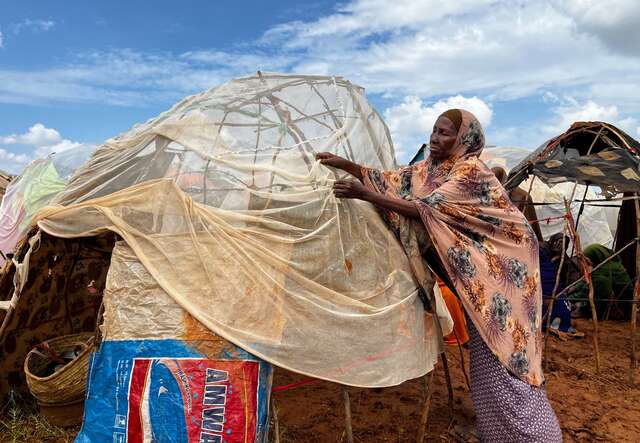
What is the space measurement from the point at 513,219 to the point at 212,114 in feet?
6.13

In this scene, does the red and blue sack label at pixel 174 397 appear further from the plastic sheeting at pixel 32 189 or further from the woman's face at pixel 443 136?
the plastic sheeting at pixel 32 189

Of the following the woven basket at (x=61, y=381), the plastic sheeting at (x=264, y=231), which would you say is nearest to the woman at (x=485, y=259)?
the plastic sheeting at (x=264, y=231)

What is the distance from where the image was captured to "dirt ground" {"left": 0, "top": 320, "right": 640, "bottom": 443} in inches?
138

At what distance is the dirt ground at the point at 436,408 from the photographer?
3.62m

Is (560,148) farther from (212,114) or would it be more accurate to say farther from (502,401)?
(212,114)

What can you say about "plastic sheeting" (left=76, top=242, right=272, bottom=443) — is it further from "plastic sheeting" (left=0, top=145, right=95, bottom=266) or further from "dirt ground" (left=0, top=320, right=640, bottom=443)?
"plastic sheeting" (left=0, top=145, right=95, bottom=266)

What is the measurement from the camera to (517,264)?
2949 mm

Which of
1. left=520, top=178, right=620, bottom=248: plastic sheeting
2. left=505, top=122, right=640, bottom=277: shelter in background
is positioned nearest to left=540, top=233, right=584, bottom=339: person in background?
left=505, top=122, right=640, bottom=277: shelter in background

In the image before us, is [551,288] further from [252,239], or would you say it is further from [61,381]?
[61,381]

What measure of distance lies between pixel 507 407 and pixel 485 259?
0.86 metres

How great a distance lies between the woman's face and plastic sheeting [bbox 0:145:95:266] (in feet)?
18.0

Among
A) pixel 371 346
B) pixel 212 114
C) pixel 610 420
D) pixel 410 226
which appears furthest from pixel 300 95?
pixel 610 420

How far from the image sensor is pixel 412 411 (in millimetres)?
3980

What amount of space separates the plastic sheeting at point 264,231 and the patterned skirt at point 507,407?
32 cm
